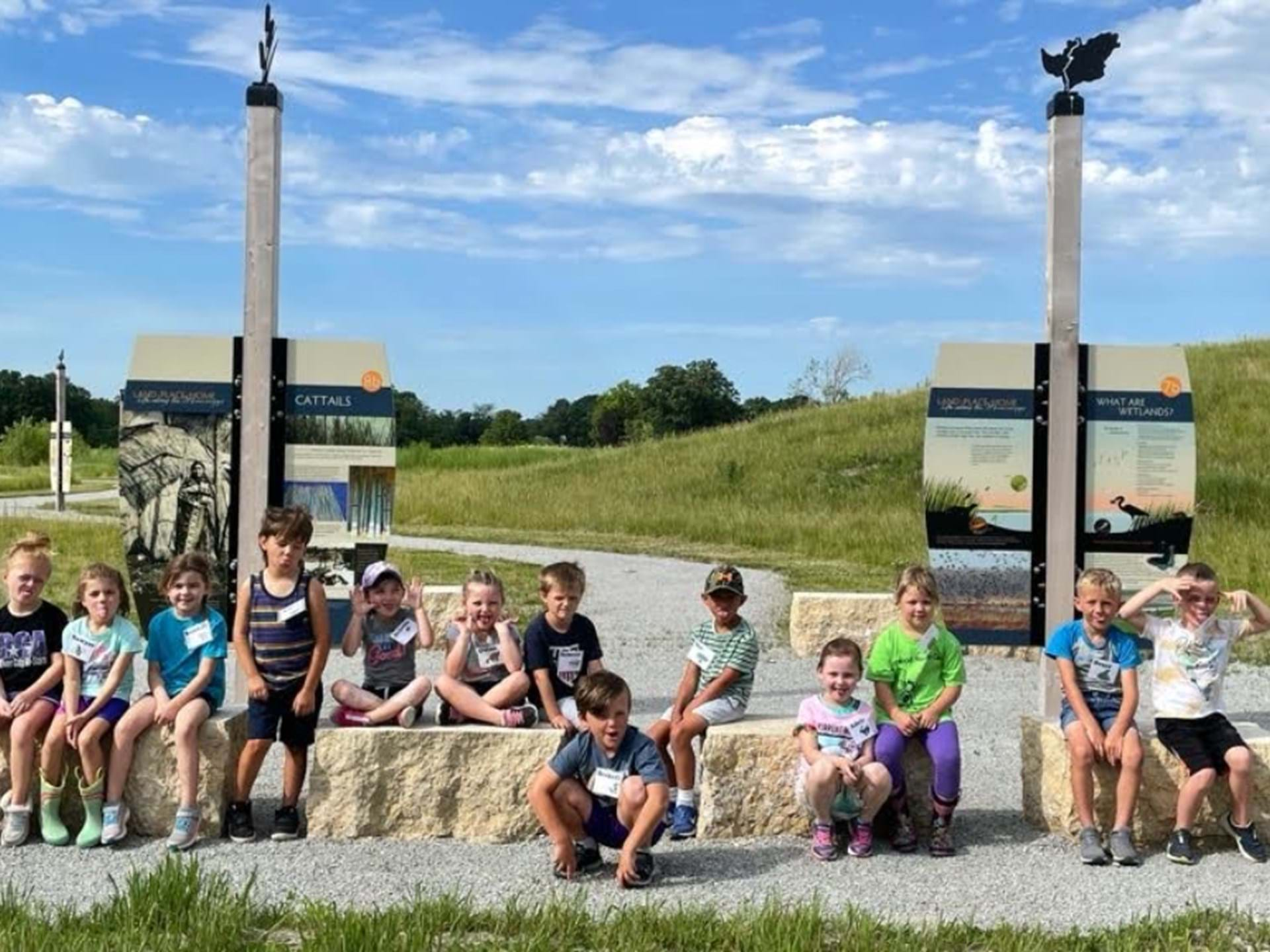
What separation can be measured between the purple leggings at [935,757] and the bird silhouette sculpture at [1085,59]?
3.78 metres

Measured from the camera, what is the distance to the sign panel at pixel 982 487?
7469 mm

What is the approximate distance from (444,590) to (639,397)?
227 feet

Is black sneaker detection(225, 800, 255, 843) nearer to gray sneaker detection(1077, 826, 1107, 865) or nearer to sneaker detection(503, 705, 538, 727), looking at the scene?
sneaker detection(503, 705, 538, 727)

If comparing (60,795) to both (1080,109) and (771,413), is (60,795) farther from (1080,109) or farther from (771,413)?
(771,413)

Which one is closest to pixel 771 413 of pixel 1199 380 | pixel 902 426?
pixel 902 426

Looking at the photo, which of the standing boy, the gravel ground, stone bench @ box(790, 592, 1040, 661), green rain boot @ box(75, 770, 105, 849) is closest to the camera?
the gravel ground

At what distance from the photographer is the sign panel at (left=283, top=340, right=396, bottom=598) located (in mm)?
7324

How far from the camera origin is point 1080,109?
7445 mm

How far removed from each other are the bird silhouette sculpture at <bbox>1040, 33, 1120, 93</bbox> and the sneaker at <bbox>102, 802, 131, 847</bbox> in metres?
5.85

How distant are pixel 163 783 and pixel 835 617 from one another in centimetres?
679

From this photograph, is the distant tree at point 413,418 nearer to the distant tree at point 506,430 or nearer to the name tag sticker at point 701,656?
the distant tree at point 506,430

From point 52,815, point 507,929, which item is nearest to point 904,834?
point 507,929

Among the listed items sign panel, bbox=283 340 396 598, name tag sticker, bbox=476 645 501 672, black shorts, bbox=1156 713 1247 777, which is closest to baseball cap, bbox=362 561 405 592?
name tag sticker, bbox=476 645 501 672

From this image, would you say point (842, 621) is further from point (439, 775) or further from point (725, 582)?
point (439, 775)
